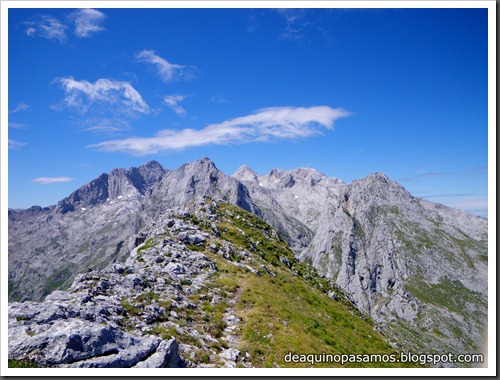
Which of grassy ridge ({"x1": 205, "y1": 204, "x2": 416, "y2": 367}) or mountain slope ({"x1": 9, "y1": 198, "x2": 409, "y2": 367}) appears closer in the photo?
mountain slope ({"x1": 9, "y1": 198, "x2": 409, "y2": 367})

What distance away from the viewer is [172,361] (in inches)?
757

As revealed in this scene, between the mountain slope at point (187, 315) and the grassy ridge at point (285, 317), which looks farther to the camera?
the grassy ridge at point (285, 317)

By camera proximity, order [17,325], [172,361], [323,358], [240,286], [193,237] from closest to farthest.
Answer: [17,325], [172,361], [323,358], [240,286], [193,237]

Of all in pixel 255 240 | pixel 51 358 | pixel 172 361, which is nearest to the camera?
pixel 51 358

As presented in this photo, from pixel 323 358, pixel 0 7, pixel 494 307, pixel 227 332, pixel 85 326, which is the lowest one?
pixel 323 358

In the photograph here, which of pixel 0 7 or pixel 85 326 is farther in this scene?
pixel 0 7

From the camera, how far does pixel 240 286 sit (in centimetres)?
3609

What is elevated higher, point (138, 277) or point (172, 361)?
point (138, 277)

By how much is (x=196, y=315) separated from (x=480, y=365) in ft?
69.3

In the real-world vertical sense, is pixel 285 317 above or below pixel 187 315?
below

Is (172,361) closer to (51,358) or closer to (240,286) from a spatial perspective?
(51,358)

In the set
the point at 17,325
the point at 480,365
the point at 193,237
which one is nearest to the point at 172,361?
the point at 17,325

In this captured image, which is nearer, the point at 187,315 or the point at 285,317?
the point at 187,315

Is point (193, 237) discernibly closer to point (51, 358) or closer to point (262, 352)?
point (262, 352)
